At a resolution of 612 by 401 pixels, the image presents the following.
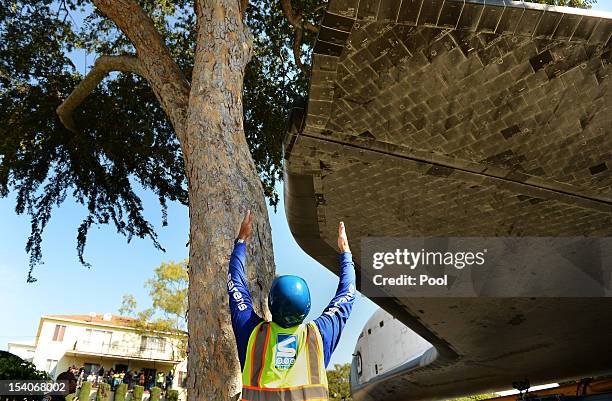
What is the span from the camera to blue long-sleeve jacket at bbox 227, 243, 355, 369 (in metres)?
2.55

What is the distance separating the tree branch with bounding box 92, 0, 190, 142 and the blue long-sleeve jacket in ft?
10.5

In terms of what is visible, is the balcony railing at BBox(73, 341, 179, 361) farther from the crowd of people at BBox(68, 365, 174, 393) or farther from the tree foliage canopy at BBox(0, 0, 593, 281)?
the tree foliage canopy at BBox(0, 0, 593, 281)

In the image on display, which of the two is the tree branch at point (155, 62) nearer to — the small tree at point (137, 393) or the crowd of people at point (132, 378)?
the small tree at point (137, 393)

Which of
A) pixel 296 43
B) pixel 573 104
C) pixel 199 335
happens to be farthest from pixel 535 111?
pixel 296 43

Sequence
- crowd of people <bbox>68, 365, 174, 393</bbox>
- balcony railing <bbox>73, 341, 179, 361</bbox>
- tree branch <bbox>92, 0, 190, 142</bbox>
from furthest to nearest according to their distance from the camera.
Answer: balcony railing <bbox>73, 341, 179, 361</bbox> < crowd of people <bbox>68, 365, 174, 393</bbox> < tree branch <bbox>92, 0, 190, 142</bbox>

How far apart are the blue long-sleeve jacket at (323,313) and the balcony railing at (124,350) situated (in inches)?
1747

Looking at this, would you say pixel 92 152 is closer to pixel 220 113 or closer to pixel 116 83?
pixel 116 83

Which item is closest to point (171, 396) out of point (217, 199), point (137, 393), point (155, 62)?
point (137, 393)

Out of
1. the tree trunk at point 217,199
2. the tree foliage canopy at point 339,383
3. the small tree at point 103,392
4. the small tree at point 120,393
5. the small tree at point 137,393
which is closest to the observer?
the tree trunk at point 217,199

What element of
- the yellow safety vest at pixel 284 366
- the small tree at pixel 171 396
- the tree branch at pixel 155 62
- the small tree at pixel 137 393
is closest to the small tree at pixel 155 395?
the small tree at pixel 171 396

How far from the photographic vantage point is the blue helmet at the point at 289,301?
2.45 meters

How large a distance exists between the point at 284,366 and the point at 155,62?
5327 millimetres

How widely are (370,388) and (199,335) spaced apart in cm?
1860

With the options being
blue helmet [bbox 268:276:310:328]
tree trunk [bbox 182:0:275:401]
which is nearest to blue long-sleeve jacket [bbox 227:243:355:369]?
blue helmet [bbox 268:276:310:328]
